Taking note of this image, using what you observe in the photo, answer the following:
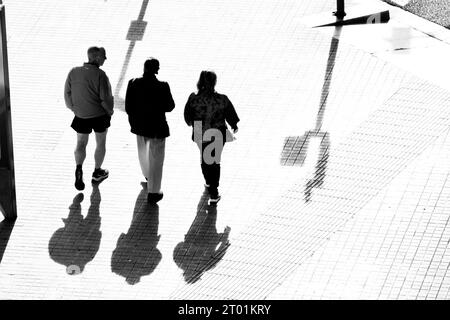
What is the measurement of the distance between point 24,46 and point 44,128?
7.35 feet

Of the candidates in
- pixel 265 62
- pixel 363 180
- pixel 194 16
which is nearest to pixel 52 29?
pixel 194 16

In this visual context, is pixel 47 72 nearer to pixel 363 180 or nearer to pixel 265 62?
pixel 265 62

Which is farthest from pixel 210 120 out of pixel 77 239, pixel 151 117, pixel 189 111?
pixel 77 239

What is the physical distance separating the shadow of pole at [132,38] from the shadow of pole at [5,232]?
2.58m

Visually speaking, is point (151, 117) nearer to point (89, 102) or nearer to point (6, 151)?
point (89, 102)

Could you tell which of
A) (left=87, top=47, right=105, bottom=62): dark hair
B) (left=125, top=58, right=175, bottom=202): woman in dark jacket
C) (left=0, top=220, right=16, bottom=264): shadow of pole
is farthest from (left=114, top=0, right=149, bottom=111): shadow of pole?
(left=0, top=220, right=16, bottom=264): shadow of pole

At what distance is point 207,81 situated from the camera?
11352mm

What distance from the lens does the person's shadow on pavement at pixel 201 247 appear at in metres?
10.9

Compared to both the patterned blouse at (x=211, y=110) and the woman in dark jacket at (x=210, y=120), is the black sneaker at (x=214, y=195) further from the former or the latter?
the patterned blouse at (x=211, y=110)

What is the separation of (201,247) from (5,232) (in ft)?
6.05

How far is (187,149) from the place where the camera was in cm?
1288

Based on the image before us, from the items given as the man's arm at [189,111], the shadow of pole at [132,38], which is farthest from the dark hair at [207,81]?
the shadow of pole at [132,38]

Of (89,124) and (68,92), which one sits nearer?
(68,92)

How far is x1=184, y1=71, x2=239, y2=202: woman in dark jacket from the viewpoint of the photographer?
11.4 m
